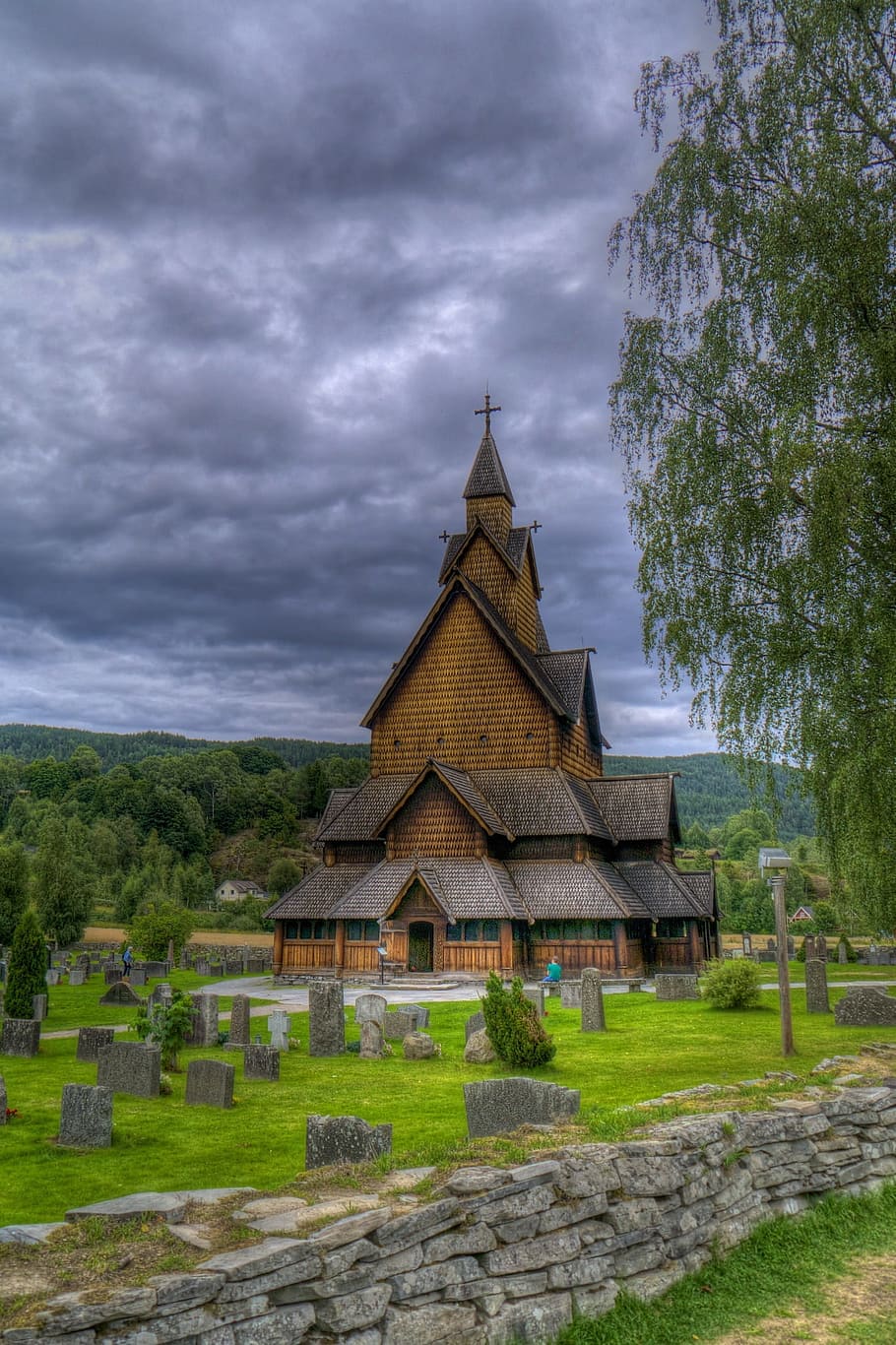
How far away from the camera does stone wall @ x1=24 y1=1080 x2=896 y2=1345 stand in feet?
14.9

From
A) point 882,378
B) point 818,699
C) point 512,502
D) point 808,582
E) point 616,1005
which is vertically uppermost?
point 512,502

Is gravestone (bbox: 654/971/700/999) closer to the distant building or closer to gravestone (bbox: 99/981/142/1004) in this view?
gravestone (bbox: 99/981/142/1004)

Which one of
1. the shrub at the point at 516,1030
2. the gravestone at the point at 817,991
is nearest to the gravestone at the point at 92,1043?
the shrub at the point at 516,1030

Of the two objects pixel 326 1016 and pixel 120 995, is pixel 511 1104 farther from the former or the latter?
pixel 120 995

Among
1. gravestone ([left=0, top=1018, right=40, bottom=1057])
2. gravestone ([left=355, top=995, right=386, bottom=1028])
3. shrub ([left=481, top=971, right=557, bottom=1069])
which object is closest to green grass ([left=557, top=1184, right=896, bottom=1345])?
shrub ([left=481, top=971, right=557, bottom=1069])

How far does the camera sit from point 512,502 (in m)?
44.9

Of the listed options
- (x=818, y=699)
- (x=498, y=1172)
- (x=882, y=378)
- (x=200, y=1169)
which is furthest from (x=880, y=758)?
(x=200, y=1169)

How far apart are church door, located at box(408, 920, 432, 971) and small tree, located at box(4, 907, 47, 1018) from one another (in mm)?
15401

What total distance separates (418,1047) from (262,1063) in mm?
2699

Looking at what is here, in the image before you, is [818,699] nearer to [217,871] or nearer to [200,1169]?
[200,1169]

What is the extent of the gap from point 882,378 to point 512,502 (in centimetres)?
3249

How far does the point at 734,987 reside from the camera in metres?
21.1

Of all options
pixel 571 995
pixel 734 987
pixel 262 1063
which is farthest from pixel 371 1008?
pixel 734 987

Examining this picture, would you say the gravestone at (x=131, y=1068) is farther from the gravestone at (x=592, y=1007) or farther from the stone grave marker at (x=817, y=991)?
the stone grave marker at (x=817, y=991)
